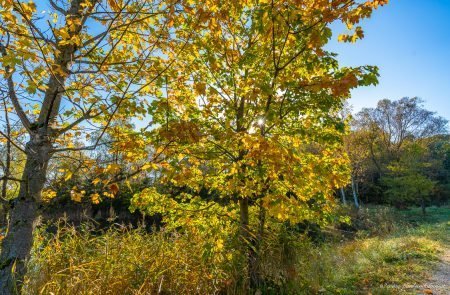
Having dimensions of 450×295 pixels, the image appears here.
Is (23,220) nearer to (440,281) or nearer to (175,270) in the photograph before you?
(175,270)

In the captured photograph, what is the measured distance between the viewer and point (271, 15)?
9.55 feet

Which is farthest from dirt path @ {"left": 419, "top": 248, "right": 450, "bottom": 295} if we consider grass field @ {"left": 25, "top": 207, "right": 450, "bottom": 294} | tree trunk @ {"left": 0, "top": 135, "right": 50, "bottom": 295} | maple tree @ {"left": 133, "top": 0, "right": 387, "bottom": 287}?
tree trunk @ {"left": 0, "top": 135, "right": 50, "bottom": 295}

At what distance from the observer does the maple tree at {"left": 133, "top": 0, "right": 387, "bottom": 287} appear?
304 cm

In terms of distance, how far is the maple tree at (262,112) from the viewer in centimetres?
304

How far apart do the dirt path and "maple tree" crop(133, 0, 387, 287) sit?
2082mm

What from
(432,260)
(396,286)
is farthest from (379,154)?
(396,286)

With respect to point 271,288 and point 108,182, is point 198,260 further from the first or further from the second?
point 108,182

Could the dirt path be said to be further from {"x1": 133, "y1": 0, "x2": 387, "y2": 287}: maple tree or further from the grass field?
{"x1": 133, "y1": 0, "x2": 387, "y2": 287}: maple tree

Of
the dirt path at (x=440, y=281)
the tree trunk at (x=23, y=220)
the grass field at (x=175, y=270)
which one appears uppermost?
the tree trunk at (x=23, y=220)

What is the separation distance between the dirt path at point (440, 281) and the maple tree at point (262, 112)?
2.08 metres

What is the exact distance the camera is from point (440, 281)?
552 cm

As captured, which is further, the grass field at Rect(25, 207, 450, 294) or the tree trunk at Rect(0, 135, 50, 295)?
the grass field at Rect(25, 207, 450, 294)

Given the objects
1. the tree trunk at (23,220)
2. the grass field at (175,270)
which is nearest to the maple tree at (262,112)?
the grass field at (175,270)

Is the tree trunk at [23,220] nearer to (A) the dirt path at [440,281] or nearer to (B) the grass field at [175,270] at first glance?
(B) the grass field at [175,270]
